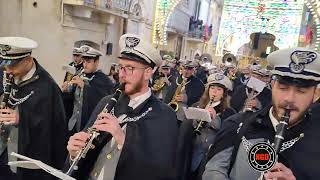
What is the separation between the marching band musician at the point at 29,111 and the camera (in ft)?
12.6

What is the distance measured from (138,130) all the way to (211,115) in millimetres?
2212

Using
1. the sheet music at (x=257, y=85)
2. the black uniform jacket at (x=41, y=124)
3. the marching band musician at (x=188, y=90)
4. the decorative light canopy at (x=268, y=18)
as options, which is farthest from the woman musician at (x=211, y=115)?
the decorative light canopy at (x=268, y=18)

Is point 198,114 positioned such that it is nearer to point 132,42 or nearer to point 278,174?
point 132,42

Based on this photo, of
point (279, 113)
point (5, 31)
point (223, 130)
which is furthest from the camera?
point (5, 31)

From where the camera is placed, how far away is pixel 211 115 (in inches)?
198

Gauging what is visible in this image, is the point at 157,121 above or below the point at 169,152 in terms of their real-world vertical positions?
above

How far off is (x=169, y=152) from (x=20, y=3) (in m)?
10.4

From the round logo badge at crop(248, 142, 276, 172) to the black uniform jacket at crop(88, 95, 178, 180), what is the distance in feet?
3.83

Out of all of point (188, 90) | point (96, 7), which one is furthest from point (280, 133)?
point (96, 7)

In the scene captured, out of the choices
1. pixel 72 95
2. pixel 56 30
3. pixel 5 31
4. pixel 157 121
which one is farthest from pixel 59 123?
pixel 56 30

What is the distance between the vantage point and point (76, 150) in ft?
8.69

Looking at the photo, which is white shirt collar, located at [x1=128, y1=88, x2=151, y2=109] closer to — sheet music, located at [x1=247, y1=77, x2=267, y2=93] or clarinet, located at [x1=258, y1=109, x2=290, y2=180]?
clarinet, located at [x1=258, y1=109, x2=290, y2=180]

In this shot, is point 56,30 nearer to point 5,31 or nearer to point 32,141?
point 5,31

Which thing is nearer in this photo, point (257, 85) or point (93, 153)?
point (93, 153)
